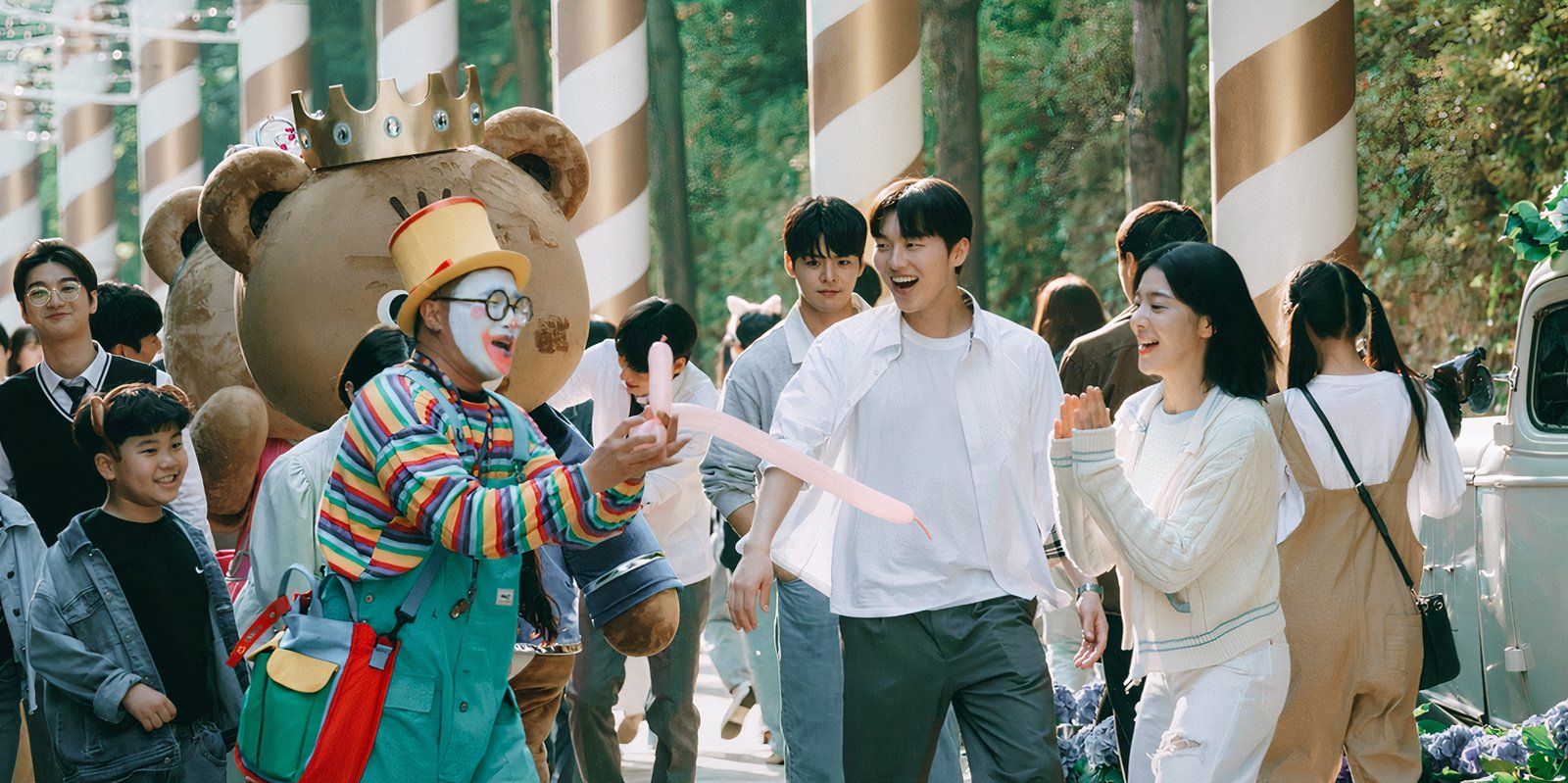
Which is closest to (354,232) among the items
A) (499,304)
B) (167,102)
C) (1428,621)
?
(499,304)

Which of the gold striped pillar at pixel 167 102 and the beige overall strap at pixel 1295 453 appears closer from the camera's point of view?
the beige overall strap at pixel 1295 453

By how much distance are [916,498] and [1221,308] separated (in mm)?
854

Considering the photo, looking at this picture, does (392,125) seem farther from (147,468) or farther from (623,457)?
(623,457)

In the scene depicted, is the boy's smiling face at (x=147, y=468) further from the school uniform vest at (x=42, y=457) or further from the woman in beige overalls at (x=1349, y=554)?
the woman in beige overalls at (x=1349, y=554)

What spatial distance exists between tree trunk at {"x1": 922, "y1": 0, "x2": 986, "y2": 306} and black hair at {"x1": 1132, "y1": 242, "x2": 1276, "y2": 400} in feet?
35.1

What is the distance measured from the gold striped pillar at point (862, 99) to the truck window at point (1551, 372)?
11.5 ft

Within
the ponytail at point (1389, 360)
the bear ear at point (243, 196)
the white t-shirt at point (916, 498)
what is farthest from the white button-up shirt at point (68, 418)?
the ponytail at point (1389, 360)

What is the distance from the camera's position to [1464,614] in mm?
7422

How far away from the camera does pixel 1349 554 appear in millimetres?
5586

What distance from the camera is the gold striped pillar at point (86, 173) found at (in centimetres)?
1919

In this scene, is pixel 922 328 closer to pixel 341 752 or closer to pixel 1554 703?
pixel 341 752

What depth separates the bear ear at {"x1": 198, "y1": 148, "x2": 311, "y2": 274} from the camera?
5.93 metres

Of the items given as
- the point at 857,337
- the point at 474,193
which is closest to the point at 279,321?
the point at 474,193

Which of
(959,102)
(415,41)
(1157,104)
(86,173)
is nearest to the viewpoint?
(415,41)
